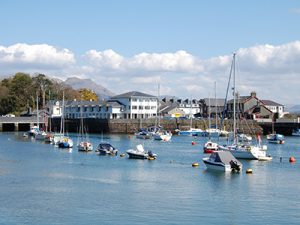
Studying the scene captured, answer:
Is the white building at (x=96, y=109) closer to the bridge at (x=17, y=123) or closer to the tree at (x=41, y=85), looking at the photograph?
the bridge at (x=17, y=123)

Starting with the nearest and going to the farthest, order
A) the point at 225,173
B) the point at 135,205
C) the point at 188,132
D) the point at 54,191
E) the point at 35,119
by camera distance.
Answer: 1. the point at 135,205
2. the point at 54,191
3. the point at 225,173
4. the point at 188,132
5. the point at 35,119

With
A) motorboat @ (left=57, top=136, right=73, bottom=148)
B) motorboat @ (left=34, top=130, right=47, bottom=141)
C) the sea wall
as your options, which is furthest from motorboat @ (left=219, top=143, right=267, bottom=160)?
the sea wall

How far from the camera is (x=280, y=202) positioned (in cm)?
4591

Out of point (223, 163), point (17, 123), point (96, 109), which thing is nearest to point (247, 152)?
point (223, 163)

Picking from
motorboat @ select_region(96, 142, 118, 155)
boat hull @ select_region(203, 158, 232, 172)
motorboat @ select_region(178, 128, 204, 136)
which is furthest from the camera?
motorboat @ select_region(178, 128, 204, 136)

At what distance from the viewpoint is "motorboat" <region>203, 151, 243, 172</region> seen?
6281 centimetres

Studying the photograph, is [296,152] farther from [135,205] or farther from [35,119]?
[35,119]

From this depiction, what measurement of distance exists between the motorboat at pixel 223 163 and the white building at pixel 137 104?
336ft

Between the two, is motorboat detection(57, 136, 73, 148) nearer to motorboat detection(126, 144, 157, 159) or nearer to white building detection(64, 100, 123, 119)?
motorboat detection(126, 144, 157, 159)

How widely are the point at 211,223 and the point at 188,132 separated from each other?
360 feet

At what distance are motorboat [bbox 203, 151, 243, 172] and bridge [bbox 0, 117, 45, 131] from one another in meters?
98.9

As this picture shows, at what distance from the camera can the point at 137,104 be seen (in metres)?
169

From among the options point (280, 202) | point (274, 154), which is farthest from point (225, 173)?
point (274, 154)

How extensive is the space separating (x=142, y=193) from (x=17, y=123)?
115 metres
